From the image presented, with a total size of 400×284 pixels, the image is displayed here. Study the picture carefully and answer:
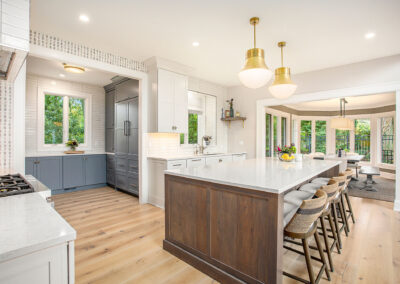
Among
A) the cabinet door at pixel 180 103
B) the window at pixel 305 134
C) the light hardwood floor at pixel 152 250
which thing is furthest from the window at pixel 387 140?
the cabinet door at pixel 180 103

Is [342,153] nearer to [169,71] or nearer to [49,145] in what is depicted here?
[169,71]

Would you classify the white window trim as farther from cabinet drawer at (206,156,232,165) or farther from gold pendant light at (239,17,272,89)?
gold pendant light at (239,17,272,89)

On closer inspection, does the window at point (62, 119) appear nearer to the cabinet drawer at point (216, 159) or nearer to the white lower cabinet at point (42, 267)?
the cabinet drawer at point (216, 159)

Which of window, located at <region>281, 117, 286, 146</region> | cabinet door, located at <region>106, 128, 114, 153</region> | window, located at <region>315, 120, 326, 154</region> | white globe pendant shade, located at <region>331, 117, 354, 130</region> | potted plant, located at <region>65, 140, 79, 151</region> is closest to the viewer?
potted plant, located at <region>65, 140, 79, 151</region>

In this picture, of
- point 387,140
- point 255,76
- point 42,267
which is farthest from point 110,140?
point 387,140

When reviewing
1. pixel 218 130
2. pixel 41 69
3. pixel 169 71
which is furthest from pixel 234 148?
pixel 41 69

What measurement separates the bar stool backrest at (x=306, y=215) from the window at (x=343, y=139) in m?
8.40

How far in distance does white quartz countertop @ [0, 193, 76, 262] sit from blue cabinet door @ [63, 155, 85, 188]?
4.12 meters

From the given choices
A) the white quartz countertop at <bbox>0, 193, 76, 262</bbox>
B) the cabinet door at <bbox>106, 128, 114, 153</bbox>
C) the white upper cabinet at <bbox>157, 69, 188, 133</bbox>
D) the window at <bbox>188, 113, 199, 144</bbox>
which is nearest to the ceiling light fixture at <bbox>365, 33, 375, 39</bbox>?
the white upper cabinet at <bbox>157, 69, 188, 133</bbox>

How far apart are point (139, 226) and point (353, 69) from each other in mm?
4589

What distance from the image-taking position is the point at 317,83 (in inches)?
175

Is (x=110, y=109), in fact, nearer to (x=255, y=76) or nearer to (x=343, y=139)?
(x=255, y=76)

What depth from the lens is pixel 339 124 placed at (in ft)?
21.1

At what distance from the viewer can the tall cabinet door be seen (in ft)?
15.5
